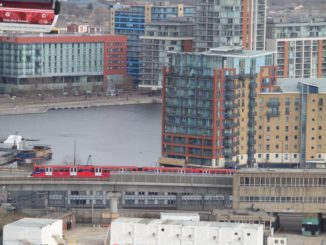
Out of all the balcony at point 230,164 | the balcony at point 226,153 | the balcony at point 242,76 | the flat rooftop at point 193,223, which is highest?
the balcony at point 242,76

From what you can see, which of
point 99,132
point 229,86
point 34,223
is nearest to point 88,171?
point 34,223

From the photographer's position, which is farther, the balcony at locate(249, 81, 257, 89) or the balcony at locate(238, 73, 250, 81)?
the balcony at locate(249, 81, 257, 89)

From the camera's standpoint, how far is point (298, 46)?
122 feet

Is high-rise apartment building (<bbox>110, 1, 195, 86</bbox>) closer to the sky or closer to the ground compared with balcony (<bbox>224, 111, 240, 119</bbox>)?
closer to the sky

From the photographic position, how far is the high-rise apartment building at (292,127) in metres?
25.7

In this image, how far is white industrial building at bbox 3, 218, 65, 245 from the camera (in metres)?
17.7

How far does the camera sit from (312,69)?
37.9 m

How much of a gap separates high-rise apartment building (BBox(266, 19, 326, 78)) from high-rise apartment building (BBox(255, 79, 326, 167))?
1089cm

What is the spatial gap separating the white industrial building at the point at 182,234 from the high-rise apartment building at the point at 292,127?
7.83 meters

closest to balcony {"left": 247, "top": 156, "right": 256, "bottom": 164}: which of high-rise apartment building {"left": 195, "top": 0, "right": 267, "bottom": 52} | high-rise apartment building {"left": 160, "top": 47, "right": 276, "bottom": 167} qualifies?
high-rise apartment building {"left": 160, "top": 47, "right": 276, "bottom": 167}

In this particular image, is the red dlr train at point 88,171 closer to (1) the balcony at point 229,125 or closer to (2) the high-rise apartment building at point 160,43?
(1) the balcony at point 229,125

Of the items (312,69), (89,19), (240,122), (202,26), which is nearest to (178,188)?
(240,122)

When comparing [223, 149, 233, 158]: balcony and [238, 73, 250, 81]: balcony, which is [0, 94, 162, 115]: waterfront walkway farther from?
[223, 149, 233, 158]: balcony

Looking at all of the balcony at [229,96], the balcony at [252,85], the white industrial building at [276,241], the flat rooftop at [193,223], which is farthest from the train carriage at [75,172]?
the balcony at [252,85]
